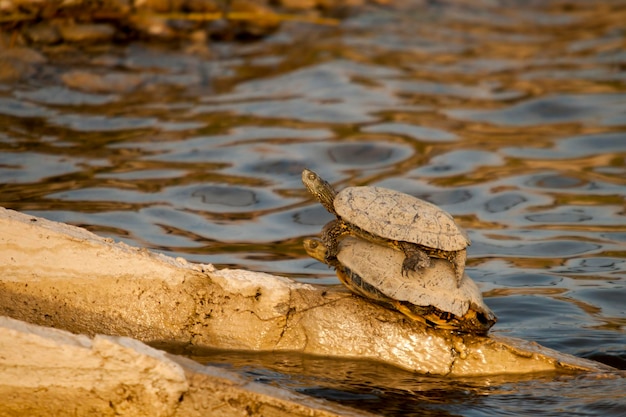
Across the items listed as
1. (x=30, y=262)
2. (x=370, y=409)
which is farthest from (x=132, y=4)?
(x=370, y=409)

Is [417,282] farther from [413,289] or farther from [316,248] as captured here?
[316,248]

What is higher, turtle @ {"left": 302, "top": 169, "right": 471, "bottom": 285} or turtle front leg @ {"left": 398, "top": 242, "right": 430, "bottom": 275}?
turtle @ {"left": 302, "top": 169, "right": 471, "bottom": 285}

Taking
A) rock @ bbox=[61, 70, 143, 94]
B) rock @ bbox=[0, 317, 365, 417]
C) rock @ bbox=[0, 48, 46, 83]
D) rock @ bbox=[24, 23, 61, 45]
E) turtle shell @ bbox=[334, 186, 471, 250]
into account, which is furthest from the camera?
rock @ bbox=[24, 23, 61, 45]

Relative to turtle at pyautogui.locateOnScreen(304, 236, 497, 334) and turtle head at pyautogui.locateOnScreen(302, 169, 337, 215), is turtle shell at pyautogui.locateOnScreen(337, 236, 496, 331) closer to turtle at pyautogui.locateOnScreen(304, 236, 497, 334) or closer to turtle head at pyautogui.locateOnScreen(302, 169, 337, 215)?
turtle at pyautogui.locateOnScreen(304, 236, 497, 334)

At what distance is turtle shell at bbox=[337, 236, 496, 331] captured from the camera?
475cm

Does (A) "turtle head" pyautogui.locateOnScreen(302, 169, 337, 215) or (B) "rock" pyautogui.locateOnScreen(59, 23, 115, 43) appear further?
(B) "rock" pyautogui.locateOnScreen(59, 23, 115, 43)

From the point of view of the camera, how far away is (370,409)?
15.4ft

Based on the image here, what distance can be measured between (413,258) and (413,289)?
0.15 meters

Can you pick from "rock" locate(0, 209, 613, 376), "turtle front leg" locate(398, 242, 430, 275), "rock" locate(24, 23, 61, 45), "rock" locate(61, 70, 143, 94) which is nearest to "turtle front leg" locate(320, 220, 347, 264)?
"rock" locate(0, 209, 613, 376)

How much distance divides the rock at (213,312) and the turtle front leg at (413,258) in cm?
38

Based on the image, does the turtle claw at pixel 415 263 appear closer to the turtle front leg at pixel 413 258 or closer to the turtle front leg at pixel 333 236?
the turtle front leg at pixel 413 258

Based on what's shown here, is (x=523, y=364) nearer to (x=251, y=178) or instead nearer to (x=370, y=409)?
(x=370, y=409)

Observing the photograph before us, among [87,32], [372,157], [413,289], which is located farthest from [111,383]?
[87,32]

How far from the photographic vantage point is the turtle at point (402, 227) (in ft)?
15.6
